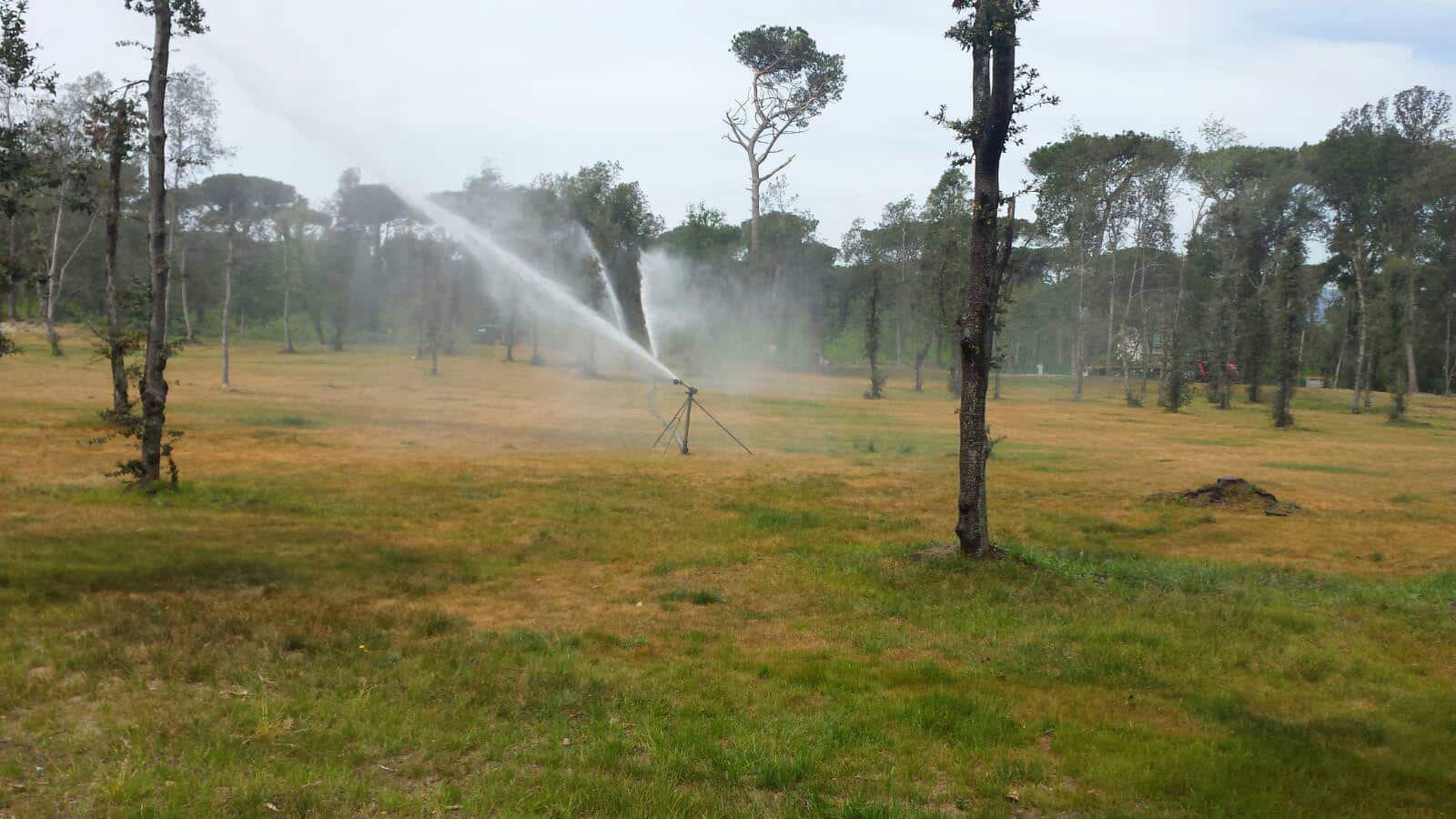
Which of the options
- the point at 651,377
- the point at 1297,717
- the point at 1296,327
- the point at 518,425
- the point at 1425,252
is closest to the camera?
the point at 1297,717

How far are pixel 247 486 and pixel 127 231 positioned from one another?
61.4m

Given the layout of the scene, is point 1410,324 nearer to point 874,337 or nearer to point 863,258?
point 874,337

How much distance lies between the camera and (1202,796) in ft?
18.0

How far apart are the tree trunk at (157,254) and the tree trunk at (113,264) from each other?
905 mm

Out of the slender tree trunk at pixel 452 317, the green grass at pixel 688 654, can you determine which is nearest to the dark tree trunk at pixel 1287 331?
the green grass at pixel 688 654

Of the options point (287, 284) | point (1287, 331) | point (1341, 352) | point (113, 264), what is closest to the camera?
point (113, 264)

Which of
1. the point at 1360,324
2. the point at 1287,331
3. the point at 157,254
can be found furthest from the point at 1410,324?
the point at 157,254

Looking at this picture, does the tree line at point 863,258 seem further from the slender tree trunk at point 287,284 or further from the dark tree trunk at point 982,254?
the dark tree trunk at point 982,254

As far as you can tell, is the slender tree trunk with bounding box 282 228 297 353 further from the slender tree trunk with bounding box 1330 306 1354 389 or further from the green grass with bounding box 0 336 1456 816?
the slender tree trunk with bounding box 1330 306 1354 389

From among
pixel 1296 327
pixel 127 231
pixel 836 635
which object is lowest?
pixel 836 635

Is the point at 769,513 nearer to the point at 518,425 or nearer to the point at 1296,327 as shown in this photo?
the point at 518,425

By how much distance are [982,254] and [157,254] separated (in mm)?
12634

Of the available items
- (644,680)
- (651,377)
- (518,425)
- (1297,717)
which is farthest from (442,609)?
(651,377)

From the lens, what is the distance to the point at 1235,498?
59.6 ft
